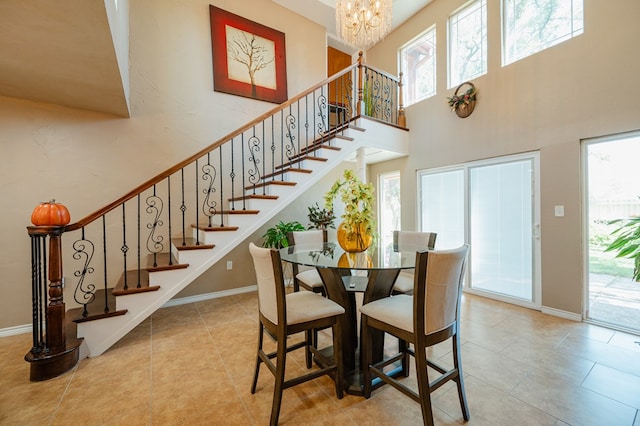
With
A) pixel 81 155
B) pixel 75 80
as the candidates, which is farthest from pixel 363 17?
pixel 81 155

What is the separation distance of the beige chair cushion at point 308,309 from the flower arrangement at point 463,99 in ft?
12.2

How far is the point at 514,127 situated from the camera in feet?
11.2

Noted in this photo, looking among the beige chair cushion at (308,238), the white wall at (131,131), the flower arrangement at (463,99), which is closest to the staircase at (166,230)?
the white wall at (131,131)

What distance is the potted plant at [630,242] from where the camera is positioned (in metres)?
2.37

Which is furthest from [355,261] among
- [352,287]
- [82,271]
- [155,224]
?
[82,271]

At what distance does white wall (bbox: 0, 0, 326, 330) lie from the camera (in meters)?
2.79

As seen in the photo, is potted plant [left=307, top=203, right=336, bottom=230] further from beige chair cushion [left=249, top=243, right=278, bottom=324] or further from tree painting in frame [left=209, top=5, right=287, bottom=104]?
beige chair cushion [left=249, top=243, right=278, bottom=324]

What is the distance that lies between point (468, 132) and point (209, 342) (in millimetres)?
4362

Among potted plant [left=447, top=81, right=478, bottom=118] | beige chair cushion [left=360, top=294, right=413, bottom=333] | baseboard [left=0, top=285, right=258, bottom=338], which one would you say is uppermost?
potted plant [left=447, top=81, right=478, bottom=118]

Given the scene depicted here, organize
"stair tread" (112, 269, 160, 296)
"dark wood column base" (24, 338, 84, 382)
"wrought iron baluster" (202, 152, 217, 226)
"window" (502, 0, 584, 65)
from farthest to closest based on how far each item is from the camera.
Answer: "wrought iron baluster" (202, 152, 217, 226)
"window" (502, 0, 584, 65)
"stair tread" (112, 269, 160, 296)
"dark wood column base" (24, 338, 84, 382)

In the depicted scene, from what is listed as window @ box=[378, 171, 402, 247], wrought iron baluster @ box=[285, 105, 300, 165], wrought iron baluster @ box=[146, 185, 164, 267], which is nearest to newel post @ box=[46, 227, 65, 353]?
wrought iron baluster @ box=[146, 185, 164, 267]

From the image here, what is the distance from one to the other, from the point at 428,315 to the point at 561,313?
8.91 ft

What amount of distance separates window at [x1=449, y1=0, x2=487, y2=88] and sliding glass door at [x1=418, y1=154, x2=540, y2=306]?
1.44m

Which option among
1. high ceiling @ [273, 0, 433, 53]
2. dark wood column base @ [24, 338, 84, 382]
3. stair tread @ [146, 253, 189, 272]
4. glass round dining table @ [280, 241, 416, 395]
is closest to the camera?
glass round dining table @ [280, 241, 416, 395]
